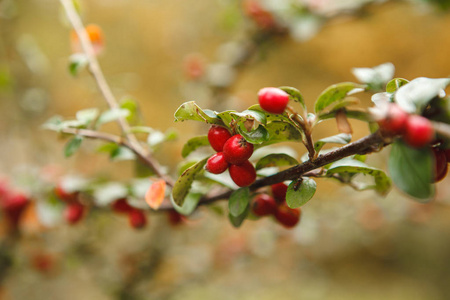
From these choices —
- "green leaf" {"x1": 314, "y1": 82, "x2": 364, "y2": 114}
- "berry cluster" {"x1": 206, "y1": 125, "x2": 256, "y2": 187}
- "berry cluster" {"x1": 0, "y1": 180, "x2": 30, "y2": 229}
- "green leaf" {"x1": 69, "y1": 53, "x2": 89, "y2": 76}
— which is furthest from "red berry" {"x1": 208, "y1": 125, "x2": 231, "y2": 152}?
"berry cluster" {"x1": 0, "y1": 180, "x2": 30, "y2": 229}

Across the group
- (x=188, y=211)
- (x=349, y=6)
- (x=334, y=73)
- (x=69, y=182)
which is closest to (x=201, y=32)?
(x=334, y=73)

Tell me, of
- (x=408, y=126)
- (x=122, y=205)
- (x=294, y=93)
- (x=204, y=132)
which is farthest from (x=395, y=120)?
(x=204, y=132)

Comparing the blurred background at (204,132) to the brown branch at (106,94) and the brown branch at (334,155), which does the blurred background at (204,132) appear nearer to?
the brown branch at (106,94)

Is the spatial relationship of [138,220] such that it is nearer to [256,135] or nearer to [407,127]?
[256,135]

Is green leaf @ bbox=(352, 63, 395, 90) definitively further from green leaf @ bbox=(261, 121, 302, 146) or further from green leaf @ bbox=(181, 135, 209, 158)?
green leaf @ bbox=(181, 135, 209, 158)

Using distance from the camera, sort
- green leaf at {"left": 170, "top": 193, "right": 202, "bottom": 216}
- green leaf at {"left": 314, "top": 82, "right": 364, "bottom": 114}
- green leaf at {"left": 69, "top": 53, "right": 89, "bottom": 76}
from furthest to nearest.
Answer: green leaf at {"left": 69, "top": 53, "right": 89, "bottom": 76} < green leaf at {"left": 170, "top": 193, "right": 202, "bottom": 216} < green leaf at {"left": 314, "top": 82, "right": 364, "bottom": 114}

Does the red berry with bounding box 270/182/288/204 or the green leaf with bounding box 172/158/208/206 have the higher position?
the green leaf with bounding box 172/158/208/206

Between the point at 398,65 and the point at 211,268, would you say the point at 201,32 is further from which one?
the point at 211,268

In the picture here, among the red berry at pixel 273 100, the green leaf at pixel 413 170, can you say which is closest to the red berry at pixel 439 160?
the green leaf at pixel 413 170
